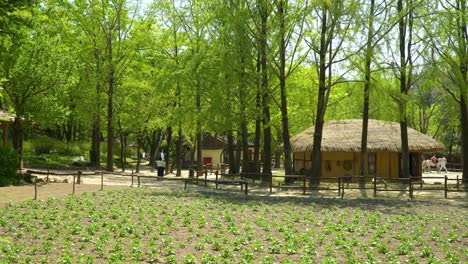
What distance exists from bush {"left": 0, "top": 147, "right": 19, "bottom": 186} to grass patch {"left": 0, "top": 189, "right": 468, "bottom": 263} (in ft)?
18.7

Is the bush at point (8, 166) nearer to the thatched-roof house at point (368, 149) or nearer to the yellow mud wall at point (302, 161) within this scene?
the thatched-roof house at point (368, 149)

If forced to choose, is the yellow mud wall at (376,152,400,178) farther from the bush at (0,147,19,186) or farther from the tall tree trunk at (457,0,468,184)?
the bush at (0,147,19,186)

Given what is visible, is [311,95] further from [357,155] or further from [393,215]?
[393,215]

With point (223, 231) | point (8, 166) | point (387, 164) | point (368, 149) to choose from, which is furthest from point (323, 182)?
point (223, 231)

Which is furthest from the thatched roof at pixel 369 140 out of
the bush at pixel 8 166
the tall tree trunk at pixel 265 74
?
the bush at pixel 8 166

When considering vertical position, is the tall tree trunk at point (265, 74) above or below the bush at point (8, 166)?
above

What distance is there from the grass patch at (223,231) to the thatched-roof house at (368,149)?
12.0 meters

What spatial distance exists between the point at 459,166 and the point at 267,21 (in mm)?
35219

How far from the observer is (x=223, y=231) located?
12.8 metres

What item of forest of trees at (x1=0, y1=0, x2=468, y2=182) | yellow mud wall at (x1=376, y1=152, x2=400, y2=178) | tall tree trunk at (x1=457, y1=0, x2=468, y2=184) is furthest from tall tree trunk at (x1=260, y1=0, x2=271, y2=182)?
tall tree trunk at (x1=457, y1=0, x2=468, y2=184)

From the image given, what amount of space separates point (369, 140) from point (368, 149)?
0.99 meters

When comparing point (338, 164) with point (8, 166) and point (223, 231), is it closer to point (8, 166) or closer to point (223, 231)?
point (8, 166)

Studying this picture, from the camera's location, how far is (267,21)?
27875 millimetres

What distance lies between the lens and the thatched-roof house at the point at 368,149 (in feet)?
102
